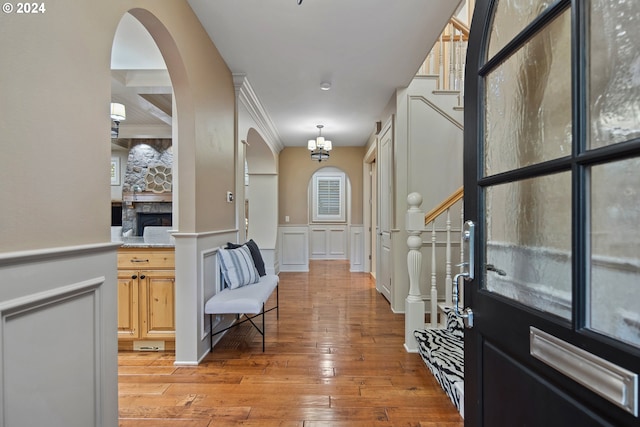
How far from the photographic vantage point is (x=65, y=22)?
119cm

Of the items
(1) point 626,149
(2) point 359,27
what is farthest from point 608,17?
(2) point 359,27

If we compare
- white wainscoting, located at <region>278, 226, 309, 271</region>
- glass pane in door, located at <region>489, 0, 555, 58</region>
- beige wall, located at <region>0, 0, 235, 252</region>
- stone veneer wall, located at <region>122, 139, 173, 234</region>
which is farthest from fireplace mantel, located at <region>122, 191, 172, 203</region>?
glass pane in door, located at <region>489, 0, 555, 58</region>

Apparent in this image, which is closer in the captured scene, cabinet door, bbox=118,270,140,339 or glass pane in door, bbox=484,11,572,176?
glass pane in door, bbox=484,11,572,176

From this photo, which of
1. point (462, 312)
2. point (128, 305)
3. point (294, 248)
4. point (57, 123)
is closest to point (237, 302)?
point (128, 305)

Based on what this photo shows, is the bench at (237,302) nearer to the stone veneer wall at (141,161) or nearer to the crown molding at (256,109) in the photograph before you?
the crown molding at (256,109)

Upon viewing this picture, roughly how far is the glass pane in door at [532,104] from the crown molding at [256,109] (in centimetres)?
293

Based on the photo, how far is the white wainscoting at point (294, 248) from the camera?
22.8ft

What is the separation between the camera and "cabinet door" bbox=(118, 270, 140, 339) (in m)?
2.67

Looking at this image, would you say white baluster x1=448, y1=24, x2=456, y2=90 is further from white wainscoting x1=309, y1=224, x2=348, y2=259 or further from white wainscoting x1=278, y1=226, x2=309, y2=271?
white wainscoting x1=309, y1=224, x2=348, y2=259

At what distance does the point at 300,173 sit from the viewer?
6.94 metres

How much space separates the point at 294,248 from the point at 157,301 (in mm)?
4385

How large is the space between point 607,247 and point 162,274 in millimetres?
2823

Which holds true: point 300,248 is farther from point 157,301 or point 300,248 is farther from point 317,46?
point 317,46

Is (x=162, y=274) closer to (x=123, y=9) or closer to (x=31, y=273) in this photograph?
(x=31, y=273)
